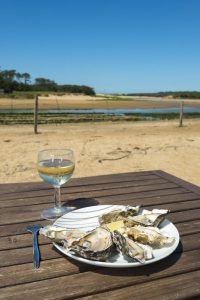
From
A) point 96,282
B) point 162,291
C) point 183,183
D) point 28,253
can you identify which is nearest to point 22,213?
point 28,253

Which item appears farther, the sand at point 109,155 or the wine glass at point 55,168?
the sand at point 109,155

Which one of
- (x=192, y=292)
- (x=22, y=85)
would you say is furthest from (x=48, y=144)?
(x=22, y=85)

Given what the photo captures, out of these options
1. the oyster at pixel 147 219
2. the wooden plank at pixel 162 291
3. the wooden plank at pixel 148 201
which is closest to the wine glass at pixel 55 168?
the wooden plank at pixel 148 201

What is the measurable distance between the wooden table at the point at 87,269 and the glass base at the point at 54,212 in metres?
0.04

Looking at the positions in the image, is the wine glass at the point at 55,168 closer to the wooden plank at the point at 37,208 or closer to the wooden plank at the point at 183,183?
the wooden plank at the point at 37,208

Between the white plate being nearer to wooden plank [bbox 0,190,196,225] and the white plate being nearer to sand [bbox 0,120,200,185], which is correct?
wooden plank [bbox 0,190,196,225]

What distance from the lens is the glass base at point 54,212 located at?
143 cm

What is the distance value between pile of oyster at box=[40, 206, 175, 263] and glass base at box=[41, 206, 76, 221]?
0.24 m

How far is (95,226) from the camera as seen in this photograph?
1247 millimetres

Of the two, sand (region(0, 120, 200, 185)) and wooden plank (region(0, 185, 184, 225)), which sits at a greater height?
wooden plank (region(0, 185, 184, 225))

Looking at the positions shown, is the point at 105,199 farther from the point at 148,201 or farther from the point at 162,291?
the point at 162,291

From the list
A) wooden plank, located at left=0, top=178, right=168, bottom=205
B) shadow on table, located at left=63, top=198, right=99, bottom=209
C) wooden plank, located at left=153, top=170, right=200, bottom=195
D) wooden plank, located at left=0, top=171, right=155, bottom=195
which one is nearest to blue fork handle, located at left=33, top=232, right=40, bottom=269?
shadow on table, located at left=63, top=198, right=99, bottom=209

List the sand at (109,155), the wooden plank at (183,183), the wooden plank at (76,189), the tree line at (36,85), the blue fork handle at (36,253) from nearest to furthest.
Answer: the blue fork handle at (36,253) < the wooden plank at (76,189) < the wooden plank at (183,183) < the sand at (109,155) < the tree line at (36,85)

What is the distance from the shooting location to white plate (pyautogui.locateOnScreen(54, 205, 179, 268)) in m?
0.98
